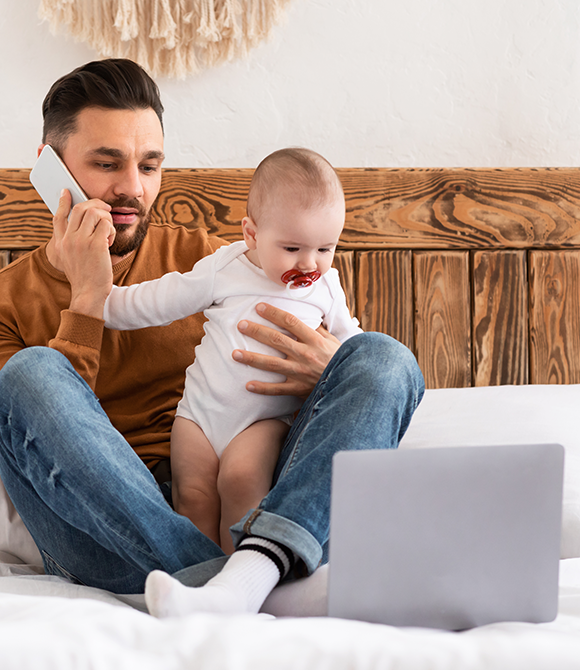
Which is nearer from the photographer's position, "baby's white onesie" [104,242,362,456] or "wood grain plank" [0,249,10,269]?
"baby's white onesie" [104,242,362,456]

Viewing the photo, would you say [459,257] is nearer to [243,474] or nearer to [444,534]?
[243,474]

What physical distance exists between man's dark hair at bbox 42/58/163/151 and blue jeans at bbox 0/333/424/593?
571 millimetres

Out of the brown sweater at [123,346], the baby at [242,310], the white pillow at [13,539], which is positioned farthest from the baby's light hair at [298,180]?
the white pillow at [13,539]

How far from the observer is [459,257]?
4.96 feet

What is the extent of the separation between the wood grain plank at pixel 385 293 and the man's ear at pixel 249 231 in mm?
532

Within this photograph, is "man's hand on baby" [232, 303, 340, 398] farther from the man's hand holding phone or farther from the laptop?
Answer: the laptop

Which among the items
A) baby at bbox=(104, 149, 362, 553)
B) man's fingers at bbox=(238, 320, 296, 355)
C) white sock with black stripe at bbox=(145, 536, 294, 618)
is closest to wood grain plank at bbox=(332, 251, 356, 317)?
baby at bbox=(104, 149, 362, 553)

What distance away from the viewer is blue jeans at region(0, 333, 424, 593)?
69 centimetres

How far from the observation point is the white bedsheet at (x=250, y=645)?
1.46ft

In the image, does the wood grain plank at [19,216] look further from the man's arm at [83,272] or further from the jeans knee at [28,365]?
the jeans knee at [28,365]

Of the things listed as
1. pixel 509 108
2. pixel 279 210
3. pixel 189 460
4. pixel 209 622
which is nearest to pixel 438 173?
pixel 509 108

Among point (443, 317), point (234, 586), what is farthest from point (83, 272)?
point (443, 317)

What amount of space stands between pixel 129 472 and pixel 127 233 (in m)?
0.60

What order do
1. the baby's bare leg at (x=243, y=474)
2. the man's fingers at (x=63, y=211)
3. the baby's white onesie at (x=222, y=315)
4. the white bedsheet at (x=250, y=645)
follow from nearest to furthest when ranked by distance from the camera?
the white bedsheet at (x=250, y=645)
the baby's bare leg at (x=243, y=474)
the baby's white onesie at (x=222, y=315)
the man's fingers at (x=63, y=211)
